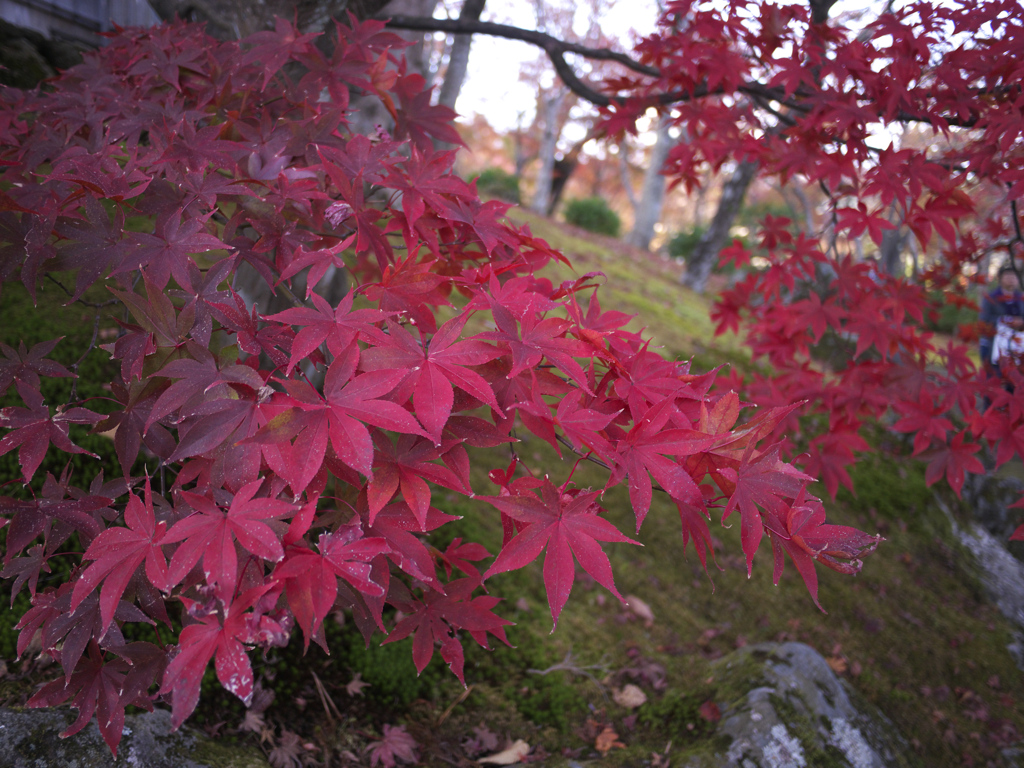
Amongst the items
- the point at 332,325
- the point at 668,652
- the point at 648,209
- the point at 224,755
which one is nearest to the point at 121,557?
the point at 332,325

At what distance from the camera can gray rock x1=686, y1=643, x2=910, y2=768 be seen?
1.68 meters

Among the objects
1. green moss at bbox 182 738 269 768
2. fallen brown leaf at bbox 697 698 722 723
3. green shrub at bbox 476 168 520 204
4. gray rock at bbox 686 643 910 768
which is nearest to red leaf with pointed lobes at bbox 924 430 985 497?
gray rock at bbox 686 643 910 768

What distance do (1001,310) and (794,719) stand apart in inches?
178

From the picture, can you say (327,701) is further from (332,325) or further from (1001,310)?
(1001,310)

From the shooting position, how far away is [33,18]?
3934 millimetres

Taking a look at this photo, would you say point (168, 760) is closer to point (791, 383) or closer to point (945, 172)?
point (791, 383)

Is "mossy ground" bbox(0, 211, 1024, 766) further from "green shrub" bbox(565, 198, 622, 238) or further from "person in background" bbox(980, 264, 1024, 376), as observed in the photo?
"green shrub" bbox(565, 198, 622, 238)

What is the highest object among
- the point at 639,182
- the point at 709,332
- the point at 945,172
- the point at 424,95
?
the point at 639,182

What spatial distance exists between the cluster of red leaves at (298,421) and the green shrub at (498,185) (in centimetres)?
1205

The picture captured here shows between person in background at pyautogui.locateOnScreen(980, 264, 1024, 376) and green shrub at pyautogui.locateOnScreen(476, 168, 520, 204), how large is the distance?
9534 mm

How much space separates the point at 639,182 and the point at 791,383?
28.7m

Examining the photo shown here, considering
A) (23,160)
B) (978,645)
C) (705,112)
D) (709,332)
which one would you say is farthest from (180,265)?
(709,332)

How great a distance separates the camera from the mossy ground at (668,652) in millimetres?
1763

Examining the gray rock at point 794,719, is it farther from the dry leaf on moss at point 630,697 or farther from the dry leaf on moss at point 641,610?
the dry leaf on moss at point 641,610
